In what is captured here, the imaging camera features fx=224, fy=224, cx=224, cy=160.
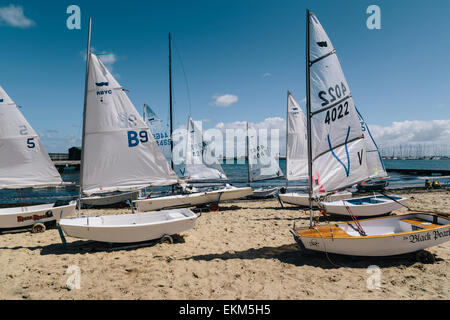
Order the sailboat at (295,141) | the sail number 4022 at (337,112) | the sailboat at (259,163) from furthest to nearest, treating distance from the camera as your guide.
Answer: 1. the sailboat at (259,163)
2. the sailboat at (295,141)
3. the sail number 4022 at (337,112)

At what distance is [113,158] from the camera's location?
26.6 feet

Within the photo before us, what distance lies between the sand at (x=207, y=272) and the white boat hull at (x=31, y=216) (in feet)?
3.80

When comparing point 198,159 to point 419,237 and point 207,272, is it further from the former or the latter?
point 419,237

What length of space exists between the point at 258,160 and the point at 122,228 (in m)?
14.0

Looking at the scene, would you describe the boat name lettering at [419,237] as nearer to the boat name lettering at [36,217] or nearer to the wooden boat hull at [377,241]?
the wooden boat hull at [377,241]

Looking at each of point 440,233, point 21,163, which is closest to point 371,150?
point 440,233

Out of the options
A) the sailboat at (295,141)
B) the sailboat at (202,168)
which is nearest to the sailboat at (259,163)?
the sailboat at (295,141)

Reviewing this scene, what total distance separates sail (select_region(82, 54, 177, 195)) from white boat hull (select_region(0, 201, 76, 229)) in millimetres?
3916

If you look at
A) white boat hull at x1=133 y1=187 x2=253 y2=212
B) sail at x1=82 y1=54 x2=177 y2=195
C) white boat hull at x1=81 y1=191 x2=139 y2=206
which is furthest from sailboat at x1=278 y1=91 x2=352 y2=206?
white boat hull at x1=81 y1=191 x2=139 y2=206

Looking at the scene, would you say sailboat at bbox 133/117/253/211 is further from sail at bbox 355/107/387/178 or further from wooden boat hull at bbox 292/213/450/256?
sail at bbox 355/107/387/178

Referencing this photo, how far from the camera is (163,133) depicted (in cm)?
1636

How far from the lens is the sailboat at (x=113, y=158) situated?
741 cm
